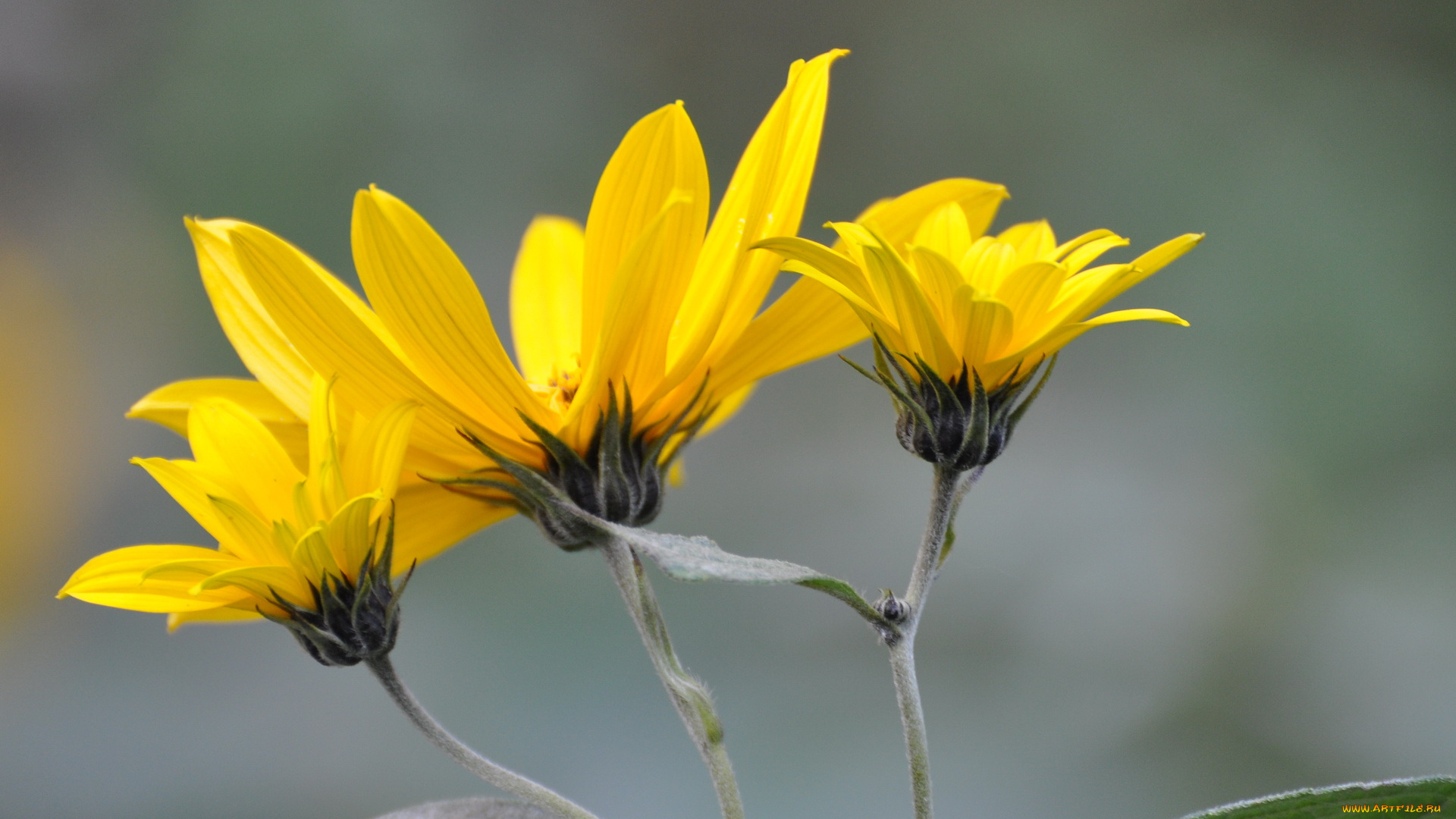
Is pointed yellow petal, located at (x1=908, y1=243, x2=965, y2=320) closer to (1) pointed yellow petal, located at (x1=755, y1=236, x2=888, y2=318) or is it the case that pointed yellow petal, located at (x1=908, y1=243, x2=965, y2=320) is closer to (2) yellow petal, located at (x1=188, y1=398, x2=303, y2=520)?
(1) pointed yellow petal, located at (x1=755, y1=236, x2=888, y2=318)

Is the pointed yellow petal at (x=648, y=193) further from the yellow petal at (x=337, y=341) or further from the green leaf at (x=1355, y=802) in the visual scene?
the green leaf at (x=1355, y=802)

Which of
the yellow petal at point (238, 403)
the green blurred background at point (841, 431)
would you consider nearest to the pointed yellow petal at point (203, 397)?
the yellow petal at point (238, 403)

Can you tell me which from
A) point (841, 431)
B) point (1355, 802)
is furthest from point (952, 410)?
point (841, 431)

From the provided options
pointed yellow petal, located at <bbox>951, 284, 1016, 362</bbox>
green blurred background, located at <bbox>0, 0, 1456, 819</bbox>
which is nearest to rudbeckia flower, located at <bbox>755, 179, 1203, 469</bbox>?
pointed yellow petal, located at <bbox>951, 284, 1016, 362</bbox>

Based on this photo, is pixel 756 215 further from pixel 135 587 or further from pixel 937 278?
pixel 135 587

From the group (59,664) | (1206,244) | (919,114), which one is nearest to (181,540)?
(59,664)
